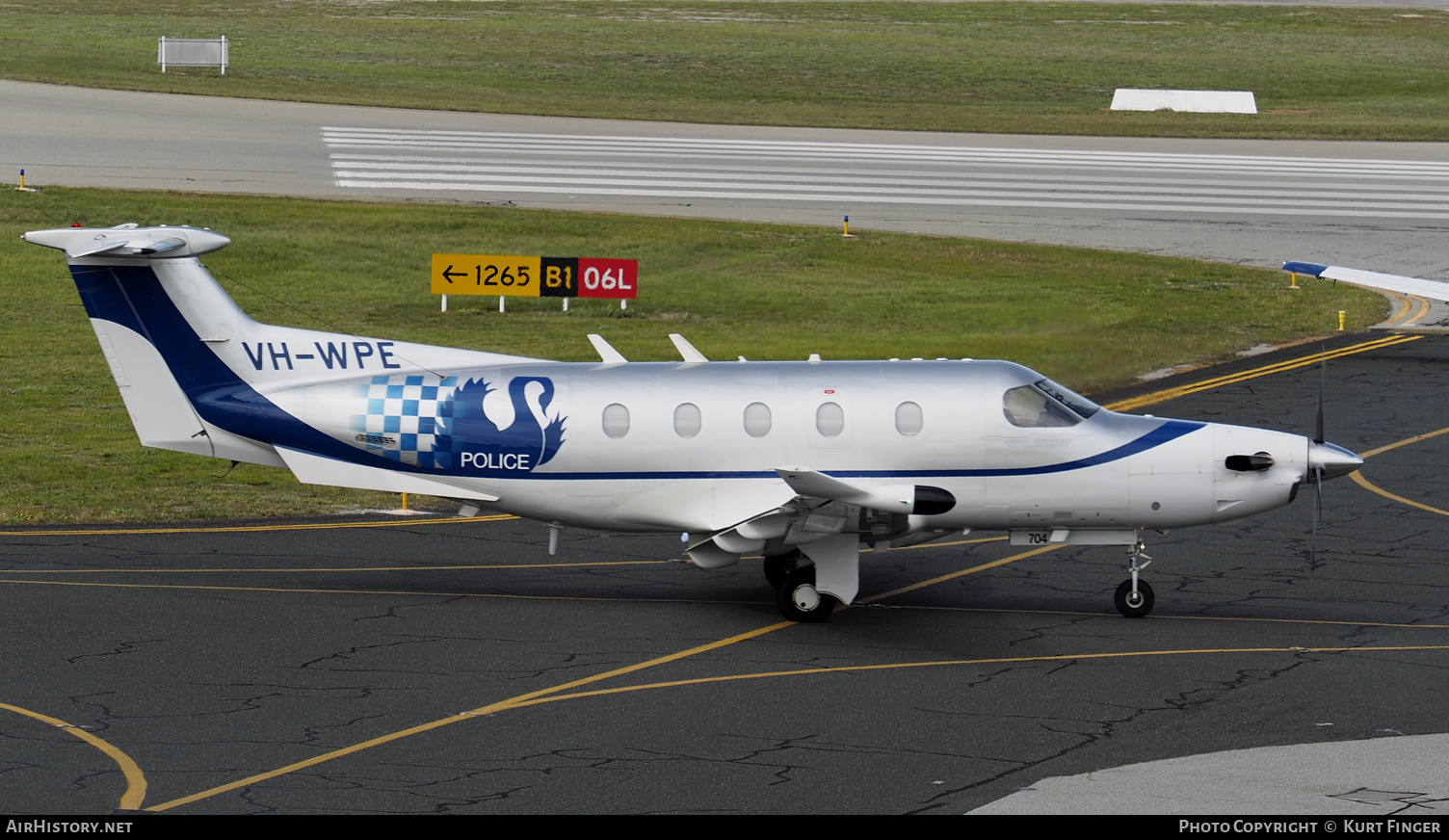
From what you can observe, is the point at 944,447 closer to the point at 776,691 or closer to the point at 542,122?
the point at 776,691

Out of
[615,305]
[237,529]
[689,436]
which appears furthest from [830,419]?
[615,305]

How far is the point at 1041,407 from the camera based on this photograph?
17.3 metres

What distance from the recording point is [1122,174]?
51531mm

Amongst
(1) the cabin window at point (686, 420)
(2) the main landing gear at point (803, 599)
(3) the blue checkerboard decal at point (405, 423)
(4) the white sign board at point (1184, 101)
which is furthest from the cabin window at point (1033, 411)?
(4) the white sign board at point (1184, 101)

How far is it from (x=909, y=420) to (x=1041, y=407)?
1484 mm

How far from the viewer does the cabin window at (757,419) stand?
17250 millimetres

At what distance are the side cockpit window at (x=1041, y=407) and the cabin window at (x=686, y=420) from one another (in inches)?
133

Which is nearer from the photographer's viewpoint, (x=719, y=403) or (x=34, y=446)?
(x=719, y=403)

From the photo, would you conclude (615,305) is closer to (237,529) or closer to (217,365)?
(237,529)

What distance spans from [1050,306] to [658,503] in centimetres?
1908

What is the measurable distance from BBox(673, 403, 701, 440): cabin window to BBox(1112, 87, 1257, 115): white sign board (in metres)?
53.2

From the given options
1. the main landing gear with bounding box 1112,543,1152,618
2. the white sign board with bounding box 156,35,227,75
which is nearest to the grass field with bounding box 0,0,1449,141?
the white sign board with bounding box 156,35,227,75
